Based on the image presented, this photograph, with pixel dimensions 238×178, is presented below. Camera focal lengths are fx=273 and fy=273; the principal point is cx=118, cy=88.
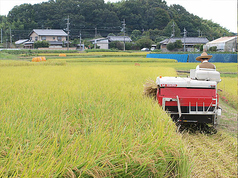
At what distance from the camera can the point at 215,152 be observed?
4402mm

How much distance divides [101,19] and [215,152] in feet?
293

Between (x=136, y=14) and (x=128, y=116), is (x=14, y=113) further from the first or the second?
(x=136, y=14)

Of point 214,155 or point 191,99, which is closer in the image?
point 214,155

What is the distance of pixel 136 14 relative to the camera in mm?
96812

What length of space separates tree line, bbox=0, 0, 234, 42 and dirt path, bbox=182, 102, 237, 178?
3015 inches

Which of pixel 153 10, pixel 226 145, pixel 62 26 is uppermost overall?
pixel 153 10

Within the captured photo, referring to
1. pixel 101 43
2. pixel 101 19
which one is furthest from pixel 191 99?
pixel 101 19

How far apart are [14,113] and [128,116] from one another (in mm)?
1316

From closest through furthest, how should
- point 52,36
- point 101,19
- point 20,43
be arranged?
1. point 52,36
2. point 20,43
3. point 101,19

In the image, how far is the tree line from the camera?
276 ft

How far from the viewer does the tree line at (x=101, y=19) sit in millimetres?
84044

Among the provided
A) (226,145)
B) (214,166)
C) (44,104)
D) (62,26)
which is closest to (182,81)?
(226,145)

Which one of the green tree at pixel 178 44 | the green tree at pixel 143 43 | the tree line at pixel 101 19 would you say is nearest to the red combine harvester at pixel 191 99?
the green tree at pixel 178 44

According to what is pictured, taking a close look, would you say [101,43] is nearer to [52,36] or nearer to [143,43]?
[143,43]
